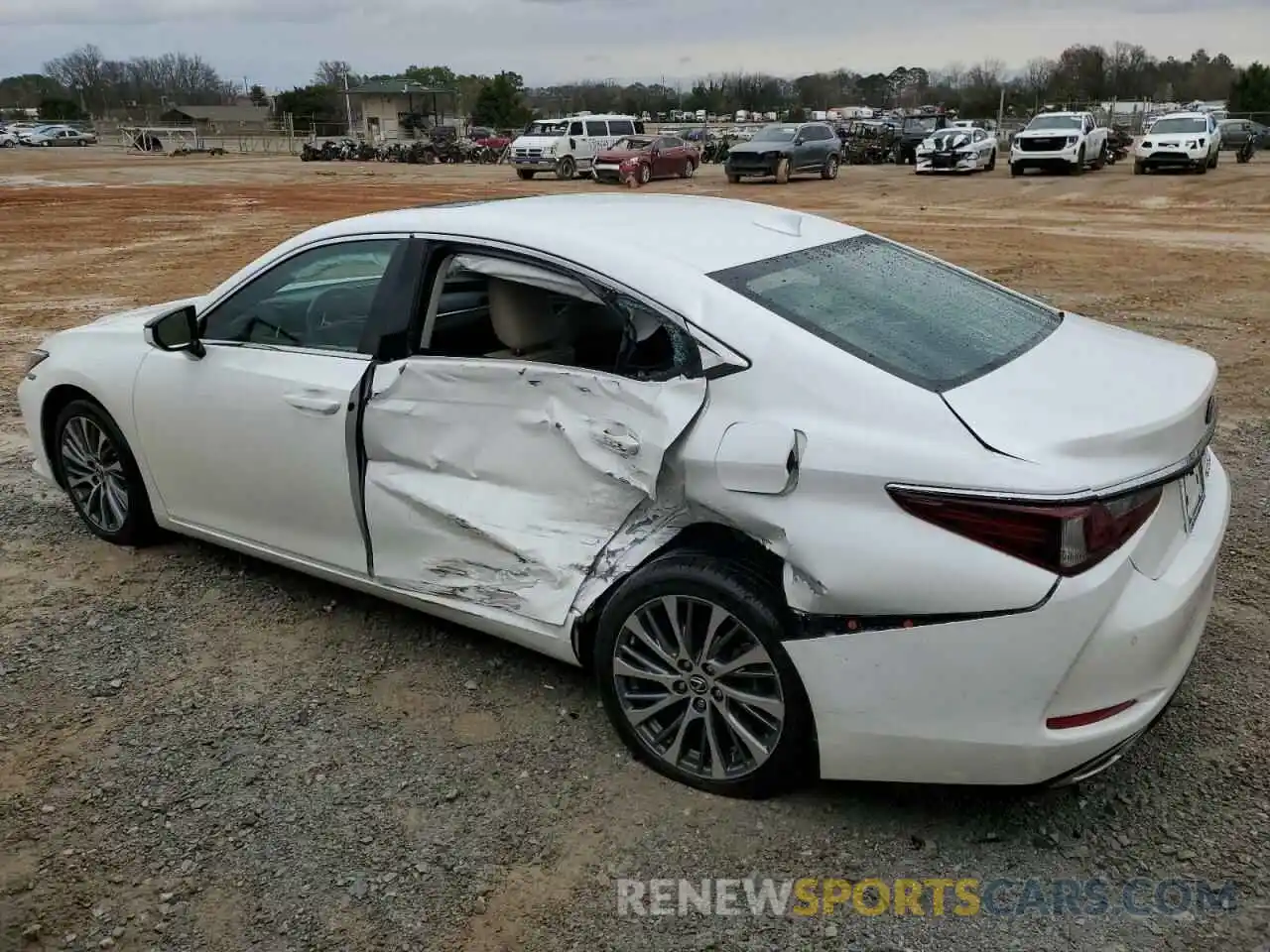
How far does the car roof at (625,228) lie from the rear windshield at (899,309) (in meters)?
0.11

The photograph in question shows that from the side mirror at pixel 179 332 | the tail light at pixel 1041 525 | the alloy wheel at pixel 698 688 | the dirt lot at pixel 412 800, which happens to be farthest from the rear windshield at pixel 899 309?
the side mirror at pixel 179 332

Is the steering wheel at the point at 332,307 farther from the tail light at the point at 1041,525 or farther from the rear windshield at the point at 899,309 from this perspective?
the tail light at the point at 1041,525

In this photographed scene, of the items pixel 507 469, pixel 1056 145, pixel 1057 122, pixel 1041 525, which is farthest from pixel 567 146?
pixel 1041 525

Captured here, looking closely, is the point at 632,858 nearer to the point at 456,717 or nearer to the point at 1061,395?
the point at 456,717

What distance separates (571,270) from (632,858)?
172 centimetres

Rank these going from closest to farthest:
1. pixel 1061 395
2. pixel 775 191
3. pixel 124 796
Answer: pixel 1061 395, pixel 124 796, pixel 775 191

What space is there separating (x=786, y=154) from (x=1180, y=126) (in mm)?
11128

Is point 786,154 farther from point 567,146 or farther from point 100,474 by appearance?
point 100,474

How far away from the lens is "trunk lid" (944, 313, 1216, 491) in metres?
2.56

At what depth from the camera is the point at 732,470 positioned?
280 cm

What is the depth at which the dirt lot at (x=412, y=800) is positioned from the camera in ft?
8.73

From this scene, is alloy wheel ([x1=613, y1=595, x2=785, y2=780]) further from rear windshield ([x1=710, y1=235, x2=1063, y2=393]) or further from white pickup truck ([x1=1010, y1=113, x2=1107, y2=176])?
white pickup truck ([x1=1010, y1=113, x2=1107, y2=176])

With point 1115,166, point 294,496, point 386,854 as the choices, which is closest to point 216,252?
point 294,496

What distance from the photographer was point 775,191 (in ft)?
93.7
